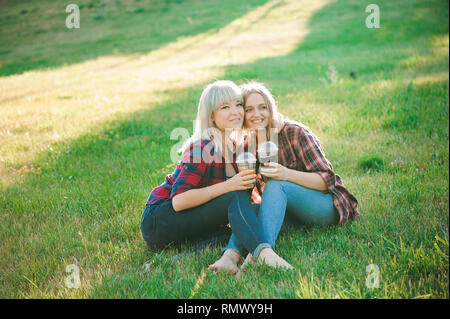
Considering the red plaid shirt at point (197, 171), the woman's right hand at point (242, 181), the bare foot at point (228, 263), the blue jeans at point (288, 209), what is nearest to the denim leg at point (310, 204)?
the blue jeans at point (288, 209)

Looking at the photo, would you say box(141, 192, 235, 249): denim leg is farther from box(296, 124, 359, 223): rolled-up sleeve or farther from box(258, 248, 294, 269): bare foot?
box(296, 124, 359, 223): rolled-up sleeve

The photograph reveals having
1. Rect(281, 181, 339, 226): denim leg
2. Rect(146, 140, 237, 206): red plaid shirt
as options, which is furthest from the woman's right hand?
Rect(281, 181, 339, 226): denim leg

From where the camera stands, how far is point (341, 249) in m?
2.73

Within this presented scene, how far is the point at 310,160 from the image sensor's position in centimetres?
316

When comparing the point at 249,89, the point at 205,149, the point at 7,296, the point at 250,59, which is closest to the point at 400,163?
the point at 249,89

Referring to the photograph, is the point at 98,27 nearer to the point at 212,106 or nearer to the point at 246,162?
the point at 212,106

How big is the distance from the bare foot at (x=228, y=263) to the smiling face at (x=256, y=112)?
1.14 metres

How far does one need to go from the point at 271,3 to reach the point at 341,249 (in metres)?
25.4

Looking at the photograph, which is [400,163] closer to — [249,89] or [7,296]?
[249,89]

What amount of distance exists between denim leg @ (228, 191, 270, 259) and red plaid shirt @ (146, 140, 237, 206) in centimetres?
30

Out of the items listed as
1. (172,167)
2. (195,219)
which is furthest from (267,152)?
(172,167)

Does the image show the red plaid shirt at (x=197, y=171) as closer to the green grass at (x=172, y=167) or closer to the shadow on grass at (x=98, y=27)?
the green grass at (x=172, y=167)

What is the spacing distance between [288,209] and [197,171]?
34.8 inches
